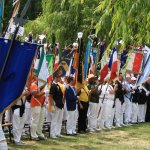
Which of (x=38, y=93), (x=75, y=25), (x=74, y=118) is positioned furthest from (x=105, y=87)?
(x=75, y=25)

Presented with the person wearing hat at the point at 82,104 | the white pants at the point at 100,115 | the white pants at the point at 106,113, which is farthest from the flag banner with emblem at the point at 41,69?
the white pants at the point at 106,113

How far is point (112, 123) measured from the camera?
1558 centimetres

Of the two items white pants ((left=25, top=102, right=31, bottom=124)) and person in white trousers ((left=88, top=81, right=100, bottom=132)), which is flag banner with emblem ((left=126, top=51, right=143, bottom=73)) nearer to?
person in white trousers ((left=88, top=81, right=100, bottom=132))

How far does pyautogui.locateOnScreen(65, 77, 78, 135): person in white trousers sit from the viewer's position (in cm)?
1268

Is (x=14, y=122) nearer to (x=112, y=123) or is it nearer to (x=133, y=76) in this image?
(x=112, y=123)

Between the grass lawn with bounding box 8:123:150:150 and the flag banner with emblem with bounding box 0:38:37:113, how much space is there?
3.45 meters

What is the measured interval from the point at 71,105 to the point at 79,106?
2.50 feet

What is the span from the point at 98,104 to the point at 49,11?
1333 centimetres

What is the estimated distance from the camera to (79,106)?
13477 millimetres

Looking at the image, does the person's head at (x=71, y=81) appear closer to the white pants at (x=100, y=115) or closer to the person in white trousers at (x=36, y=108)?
the person in white trousers at (x=36, y=108)

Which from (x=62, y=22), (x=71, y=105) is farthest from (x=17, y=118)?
(x=62, y=22)

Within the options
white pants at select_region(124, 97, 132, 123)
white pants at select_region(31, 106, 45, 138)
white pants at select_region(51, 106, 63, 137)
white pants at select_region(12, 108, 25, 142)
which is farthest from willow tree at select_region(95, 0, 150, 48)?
white pants at select_region(124, 97, 132, 123)

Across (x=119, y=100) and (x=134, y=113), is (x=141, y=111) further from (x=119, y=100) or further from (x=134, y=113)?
(x=119, y=100)

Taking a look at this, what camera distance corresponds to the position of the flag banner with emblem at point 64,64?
40.8ft
